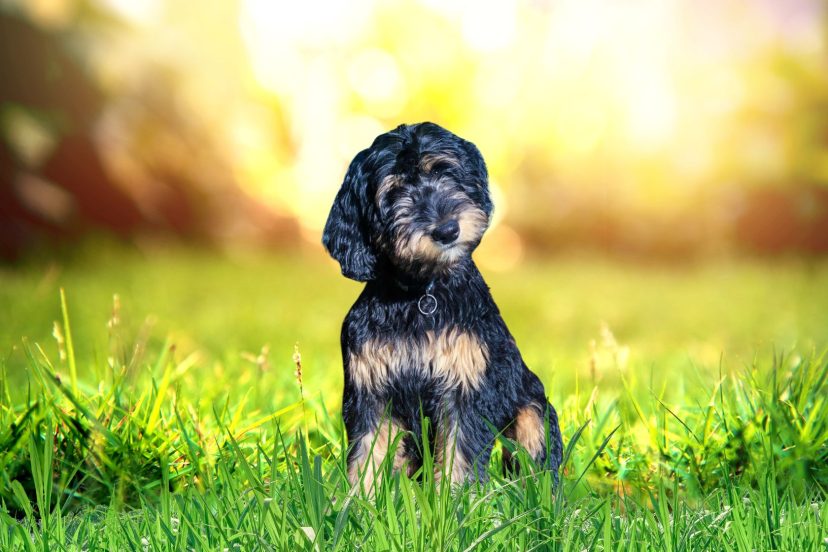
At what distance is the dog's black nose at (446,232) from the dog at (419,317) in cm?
2

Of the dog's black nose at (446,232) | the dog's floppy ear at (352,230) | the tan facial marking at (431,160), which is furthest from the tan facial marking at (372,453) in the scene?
the tan facial marking at (431,160)

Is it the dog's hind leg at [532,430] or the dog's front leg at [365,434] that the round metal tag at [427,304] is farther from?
the dog's hind leg at [532,430]

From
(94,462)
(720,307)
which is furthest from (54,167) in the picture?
(94,462)

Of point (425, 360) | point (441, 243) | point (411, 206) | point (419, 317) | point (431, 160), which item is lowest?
point (425, 360)

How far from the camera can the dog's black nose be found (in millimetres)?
3332

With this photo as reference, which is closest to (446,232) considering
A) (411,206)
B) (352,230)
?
(411,206)

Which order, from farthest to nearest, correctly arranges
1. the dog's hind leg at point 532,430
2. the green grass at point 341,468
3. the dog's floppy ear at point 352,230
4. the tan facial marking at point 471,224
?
the dog's hind leg at point 532,430, the dog's floppy ear at point 352,230, the tan facial marking at point 471,224, the green grass at point 341,468

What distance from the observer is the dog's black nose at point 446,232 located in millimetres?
3332

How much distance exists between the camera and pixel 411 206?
11.3 ft

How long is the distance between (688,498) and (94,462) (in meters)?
2.68

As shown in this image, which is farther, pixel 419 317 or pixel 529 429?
pixel 529 429

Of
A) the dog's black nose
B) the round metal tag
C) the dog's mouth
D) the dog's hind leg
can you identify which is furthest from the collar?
the dog's hind leg

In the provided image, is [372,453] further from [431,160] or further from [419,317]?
[431,160]

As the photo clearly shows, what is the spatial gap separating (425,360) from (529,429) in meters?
0.58
